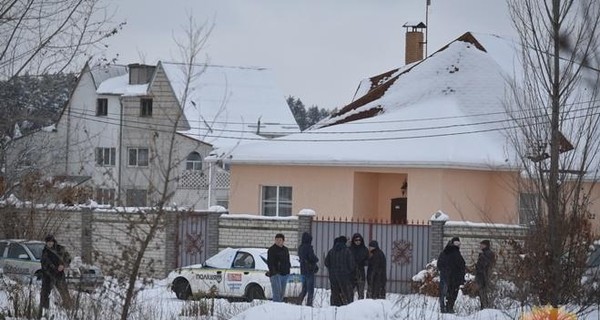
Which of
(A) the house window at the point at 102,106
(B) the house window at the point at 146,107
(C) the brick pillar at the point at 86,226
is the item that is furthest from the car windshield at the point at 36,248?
(A) the house window at the point at 102,106

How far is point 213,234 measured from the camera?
107ft

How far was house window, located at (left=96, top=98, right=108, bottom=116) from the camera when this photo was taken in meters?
61.6

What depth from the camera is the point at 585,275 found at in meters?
18.4

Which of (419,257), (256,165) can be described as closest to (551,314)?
(419,257)

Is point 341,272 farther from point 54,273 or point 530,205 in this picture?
point 54,273

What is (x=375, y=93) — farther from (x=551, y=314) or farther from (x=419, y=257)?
(x=551, y=314)

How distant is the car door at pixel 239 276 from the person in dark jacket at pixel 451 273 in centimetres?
529

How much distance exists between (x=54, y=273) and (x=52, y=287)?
1.80 ft

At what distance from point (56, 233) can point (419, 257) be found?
10.3 metres

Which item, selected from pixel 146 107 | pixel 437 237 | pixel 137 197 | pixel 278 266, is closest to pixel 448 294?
pixel 278 266

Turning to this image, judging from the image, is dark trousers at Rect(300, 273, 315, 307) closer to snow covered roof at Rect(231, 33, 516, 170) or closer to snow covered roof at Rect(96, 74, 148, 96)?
snow covered roof at Rect(231, 33, 516, 170)

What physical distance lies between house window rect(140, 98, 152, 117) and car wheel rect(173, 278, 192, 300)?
33085 millimetres

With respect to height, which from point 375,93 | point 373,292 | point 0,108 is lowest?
point 373,292

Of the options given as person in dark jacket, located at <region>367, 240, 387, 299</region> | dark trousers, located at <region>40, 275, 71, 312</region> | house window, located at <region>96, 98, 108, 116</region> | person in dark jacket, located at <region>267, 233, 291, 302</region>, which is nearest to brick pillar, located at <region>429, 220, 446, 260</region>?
person in dark jacket, located at <region>367, 240, 387, 299</region>
